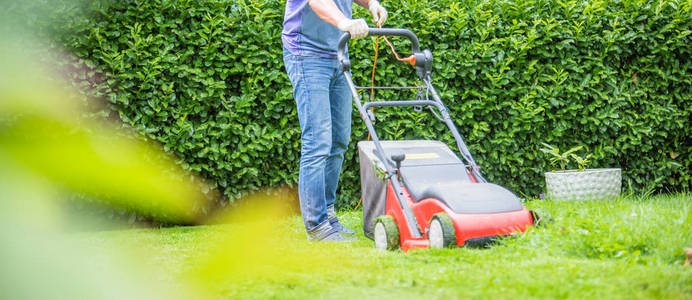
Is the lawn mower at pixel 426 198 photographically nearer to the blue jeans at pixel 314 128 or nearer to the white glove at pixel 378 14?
the blue jeans at pixel 314 128

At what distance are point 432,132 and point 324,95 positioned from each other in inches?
60.1

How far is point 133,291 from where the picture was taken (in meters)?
0.35

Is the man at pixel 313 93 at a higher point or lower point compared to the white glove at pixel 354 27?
lower

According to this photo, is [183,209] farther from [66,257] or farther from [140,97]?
[140,97]

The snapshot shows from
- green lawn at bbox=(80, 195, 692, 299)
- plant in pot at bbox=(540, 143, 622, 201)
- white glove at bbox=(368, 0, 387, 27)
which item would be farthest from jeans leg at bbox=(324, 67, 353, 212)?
plant in pot at bbox=(540, 143, 622, 201)

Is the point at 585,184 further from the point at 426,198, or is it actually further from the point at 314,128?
the point at 314,128

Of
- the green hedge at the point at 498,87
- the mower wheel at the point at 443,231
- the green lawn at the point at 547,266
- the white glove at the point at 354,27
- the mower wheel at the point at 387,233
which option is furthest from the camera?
the green hedge at the point at 498,87

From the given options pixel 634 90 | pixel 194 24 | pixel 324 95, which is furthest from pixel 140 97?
pixel 634 90

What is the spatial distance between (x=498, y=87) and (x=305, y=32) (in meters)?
2.00

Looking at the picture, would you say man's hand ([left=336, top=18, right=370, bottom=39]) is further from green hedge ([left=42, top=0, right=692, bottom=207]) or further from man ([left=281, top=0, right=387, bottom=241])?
green hedge ([left=42, top=0, right=692, bottom=207])

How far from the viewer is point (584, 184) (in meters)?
3.76

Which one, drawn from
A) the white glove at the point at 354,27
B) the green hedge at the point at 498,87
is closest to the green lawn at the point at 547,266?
the white glove at the point at 354,27

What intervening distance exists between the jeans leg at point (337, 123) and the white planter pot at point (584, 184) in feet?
5.53

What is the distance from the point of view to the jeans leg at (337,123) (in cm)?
295
